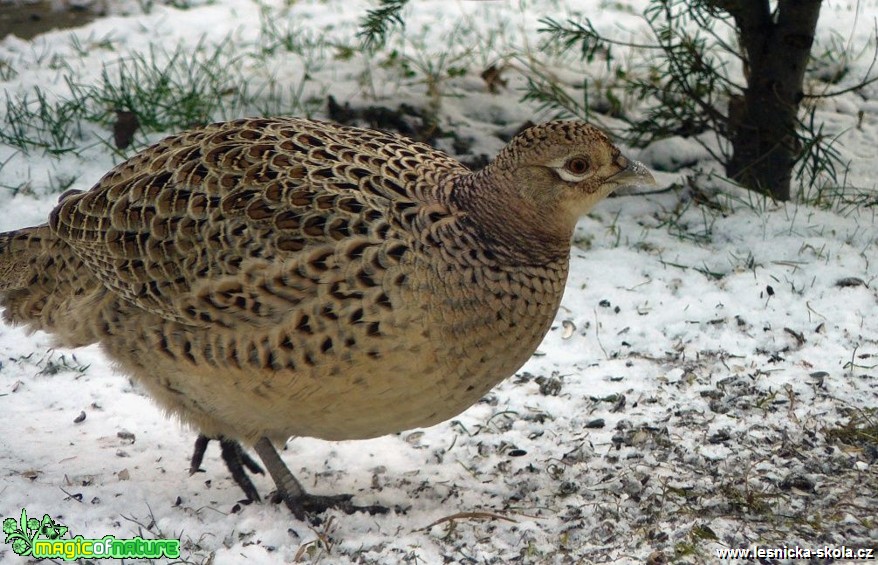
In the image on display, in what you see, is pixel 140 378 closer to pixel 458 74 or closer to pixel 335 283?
pixel 335 283

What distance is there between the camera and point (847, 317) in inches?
194

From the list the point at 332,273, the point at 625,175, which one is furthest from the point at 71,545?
the point at 625,175

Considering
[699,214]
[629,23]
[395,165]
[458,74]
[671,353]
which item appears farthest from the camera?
[629,23]

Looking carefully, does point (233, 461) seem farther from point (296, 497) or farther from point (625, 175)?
point (625, 175)

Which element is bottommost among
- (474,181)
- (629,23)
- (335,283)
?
(335,283)

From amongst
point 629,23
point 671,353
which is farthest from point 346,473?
point 629,23

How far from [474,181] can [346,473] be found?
1295 millimetres

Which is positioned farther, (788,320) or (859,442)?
(788,320)

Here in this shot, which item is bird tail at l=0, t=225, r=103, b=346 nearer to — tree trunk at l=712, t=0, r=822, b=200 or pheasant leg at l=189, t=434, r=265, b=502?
pheasant leg at l=189, t=434, r=265, b=502

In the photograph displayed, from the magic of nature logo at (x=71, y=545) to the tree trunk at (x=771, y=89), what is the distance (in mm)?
3669

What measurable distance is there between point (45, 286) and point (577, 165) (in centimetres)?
203

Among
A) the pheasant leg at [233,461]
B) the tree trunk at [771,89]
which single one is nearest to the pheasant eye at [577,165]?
the pheasant leg at [233,461]

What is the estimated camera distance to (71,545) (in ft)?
11.7

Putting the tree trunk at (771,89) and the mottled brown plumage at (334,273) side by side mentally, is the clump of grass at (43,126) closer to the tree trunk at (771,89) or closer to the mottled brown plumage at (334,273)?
the mottled brown plumage at (334,273)
